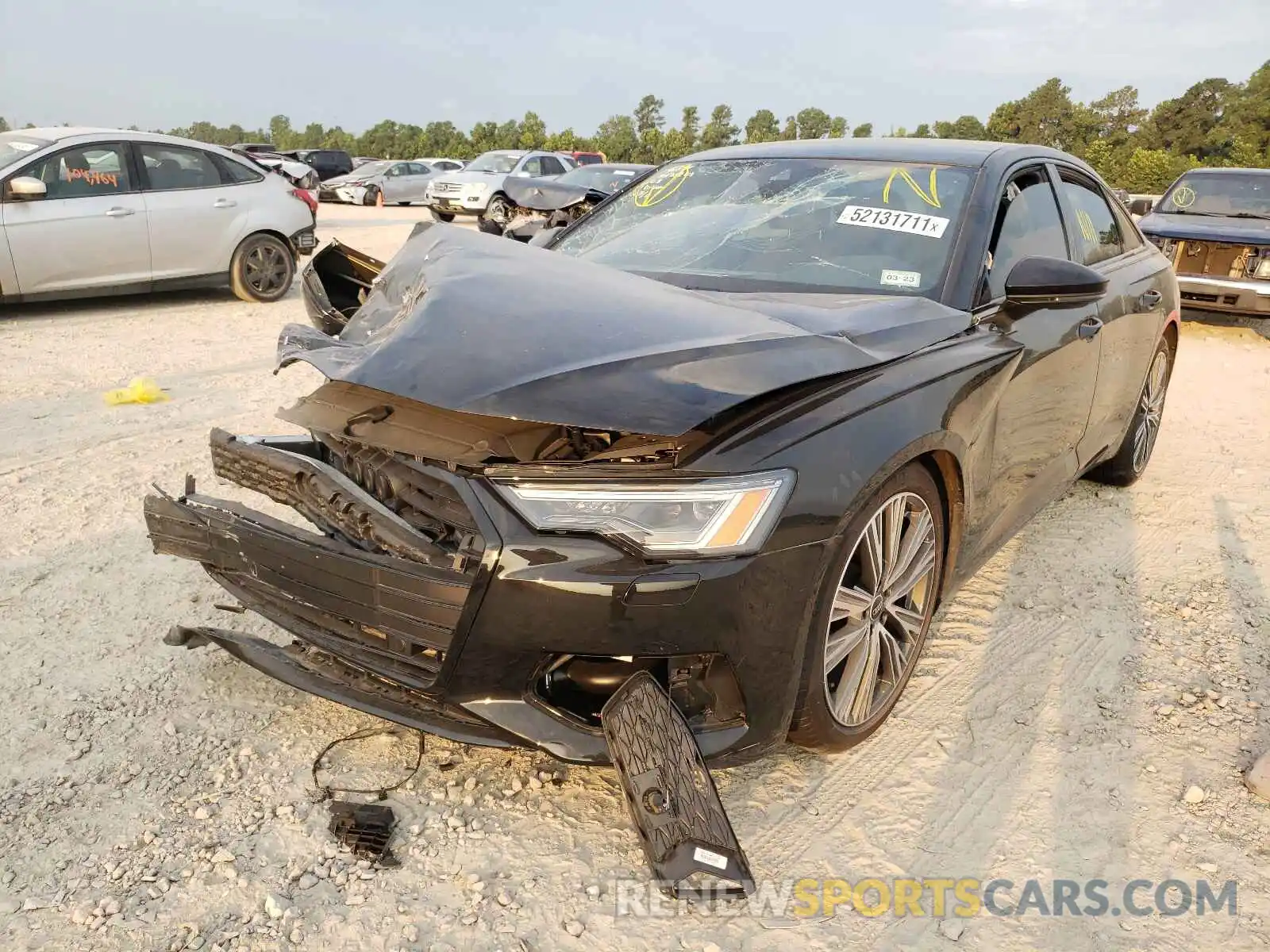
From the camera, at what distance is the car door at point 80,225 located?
24.8 ft

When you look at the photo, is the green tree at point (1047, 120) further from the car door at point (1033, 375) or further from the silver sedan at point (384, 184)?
the car door at point (1033, 375)

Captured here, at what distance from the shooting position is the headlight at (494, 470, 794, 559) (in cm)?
202

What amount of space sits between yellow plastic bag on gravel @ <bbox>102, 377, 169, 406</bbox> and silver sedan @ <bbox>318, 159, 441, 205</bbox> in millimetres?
20645

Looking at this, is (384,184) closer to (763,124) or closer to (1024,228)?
(1024,228)

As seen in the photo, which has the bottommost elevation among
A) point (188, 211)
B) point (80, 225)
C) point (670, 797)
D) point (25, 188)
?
point (670, 797)

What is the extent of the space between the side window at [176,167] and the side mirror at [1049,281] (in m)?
7.76

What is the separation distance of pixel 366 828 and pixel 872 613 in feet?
4.55

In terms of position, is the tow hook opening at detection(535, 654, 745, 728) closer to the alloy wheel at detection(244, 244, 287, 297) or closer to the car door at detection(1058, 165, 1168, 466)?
the car door at detection(1058, 165, 1168, 466)

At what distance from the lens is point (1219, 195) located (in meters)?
10.7

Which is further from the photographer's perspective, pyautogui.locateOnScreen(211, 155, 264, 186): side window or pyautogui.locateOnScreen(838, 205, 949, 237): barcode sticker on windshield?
pyautogui.locateOnScreen(211, 155, 264, 186): side window

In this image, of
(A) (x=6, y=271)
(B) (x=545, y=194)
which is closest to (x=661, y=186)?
(A) (x=6, y=271)

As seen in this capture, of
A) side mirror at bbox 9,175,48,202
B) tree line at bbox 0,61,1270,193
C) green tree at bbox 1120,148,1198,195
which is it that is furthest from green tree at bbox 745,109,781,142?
side mirror at bbox 9,175,48,202

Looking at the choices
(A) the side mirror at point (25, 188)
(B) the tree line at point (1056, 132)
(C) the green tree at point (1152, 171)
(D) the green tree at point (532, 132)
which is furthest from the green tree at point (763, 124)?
(A) the side mirror at point (25, 188)

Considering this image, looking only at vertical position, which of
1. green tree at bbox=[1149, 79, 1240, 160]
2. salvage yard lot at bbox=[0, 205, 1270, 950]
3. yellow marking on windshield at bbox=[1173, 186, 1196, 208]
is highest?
green tree at bbox=[1149, 79, 1240, 160]
